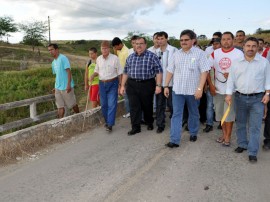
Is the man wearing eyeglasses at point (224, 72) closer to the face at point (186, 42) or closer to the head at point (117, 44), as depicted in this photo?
the face at point (186, 42)

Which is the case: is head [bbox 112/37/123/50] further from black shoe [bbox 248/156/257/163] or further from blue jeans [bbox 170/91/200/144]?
black shoe [bbox 248/156/257/163]

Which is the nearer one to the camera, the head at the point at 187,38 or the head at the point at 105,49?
the head at the point at 187,38

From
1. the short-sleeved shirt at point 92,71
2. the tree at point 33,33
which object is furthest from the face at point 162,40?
the tree at point 33,33

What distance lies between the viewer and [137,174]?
484 centimetres

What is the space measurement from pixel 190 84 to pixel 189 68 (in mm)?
280

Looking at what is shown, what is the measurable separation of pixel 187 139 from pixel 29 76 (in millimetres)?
17881

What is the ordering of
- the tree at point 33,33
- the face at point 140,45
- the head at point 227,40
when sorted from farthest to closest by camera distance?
1. the tree at point 33,33
2. the face at point 140,45
3. the head at point 227,40

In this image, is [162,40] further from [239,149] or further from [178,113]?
[239,149]

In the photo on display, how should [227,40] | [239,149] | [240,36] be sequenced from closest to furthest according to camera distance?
[239,149] < [227,40] < [240,36]

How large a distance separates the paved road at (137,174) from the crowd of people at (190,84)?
1.35 ft

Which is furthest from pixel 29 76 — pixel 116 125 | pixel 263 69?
pixel 263 69

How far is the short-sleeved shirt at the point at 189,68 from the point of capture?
5.92 meters

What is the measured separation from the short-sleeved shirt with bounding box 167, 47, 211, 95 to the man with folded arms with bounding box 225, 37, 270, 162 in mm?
609

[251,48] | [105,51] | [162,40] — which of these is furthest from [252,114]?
[105,51]
